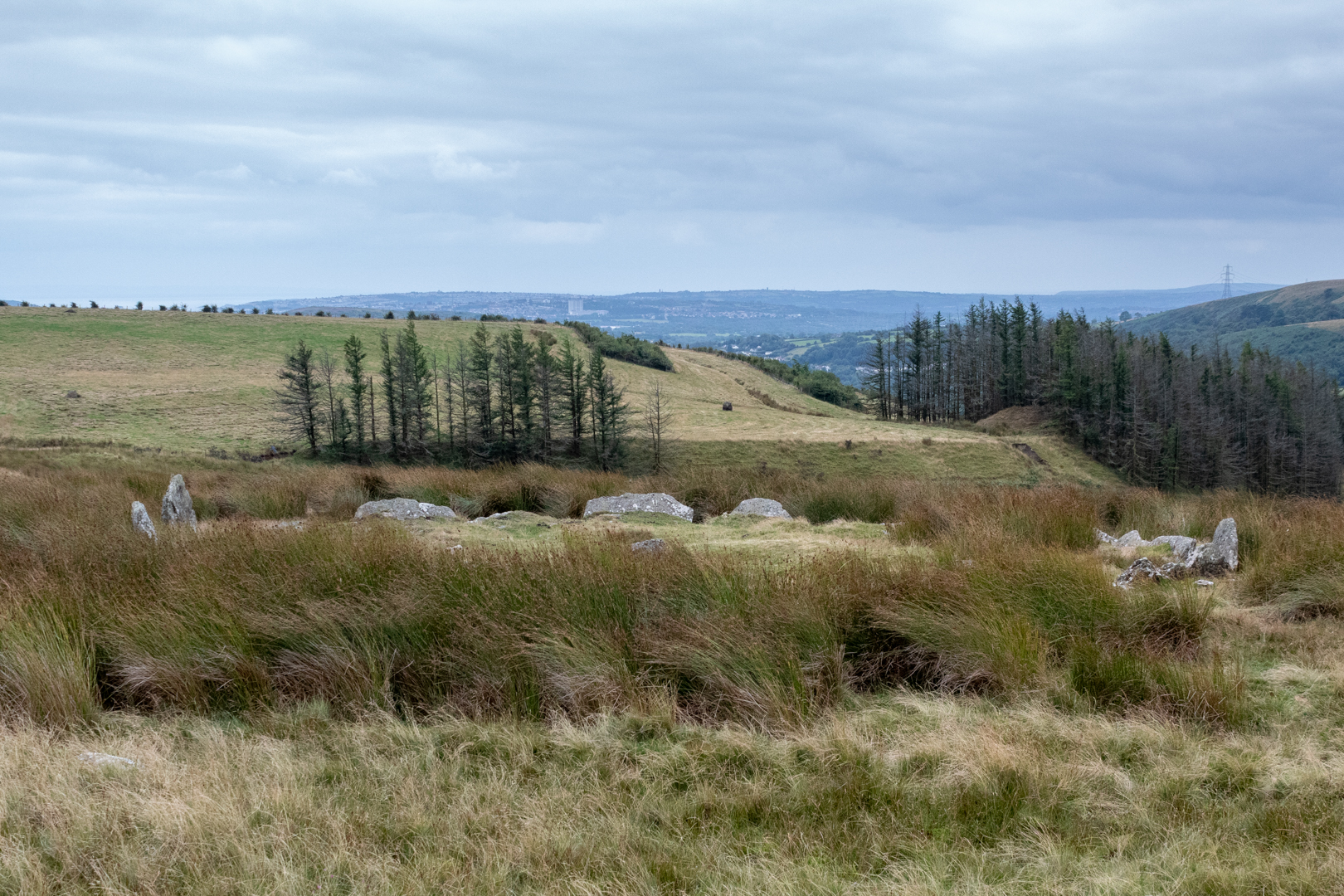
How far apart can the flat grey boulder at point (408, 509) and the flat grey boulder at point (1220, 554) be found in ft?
31.9

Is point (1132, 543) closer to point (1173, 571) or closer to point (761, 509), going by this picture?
point (1173, 571)

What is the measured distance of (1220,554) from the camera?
7605mm

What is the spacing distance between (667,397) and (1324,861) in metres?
65.6

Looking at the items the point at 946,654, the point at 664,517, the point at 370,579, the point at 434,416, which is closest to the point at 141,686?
the point at 370,579

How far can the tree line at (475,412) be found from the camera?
161 feet

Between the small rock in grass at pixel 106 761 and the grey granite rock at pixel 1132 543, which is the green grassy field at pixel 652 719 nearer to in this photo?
the small rock in grass at pixel 106 761

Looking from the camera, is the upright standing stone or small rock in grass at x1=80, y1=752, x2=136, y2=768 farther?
the upright standing stone

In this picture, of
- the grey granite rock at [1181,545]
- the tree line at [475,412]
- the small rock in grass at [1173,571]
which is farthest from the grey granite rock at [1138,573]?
the tree line at [475,412]

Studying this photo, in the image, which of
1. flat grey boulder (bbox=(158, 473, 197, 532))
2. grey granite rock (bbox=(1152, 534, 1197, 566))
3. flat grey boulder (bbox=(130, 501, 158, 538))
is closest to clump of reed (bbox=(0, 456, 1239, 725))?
flat grey boulder (bbox=(130, 501, 158, 538))

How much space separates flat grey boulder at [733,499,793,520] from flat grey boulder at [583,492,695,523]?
861 millimetres

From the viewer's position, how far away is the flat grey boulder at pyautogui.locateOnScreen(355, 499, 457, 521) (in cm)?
1198

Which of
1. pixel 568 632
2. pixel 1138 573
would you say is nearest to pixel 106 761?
pixel 568 632

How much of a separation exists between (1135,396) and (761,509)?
69.0 m

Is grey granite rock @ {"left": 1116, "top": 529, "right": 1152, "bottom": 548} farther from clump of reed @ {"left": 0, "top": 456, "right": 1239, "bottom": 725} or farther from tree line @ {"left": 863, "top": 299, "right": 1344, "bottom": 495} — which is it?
tree line @ {"left": 863, "top": 299, "right": 1344, "bottom": 495}
